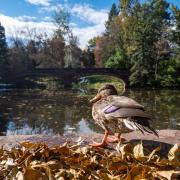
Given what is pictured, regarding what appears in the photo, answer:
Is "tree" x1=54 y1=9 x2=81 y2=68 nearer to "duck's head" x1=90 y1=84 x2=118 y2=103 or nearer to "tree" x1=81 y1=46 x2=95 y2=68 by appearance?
"tree" x1=81 y1=46 x2=95 y2=68

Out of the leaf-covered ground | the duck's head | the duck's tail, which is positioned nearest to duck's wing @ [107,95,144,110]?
the duck's tail

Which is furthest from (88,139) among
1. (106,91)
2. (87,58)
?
(87,58)

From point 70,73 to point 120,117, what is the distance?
50.8m

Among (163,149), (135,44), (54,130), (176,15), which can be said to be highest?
(176,15)

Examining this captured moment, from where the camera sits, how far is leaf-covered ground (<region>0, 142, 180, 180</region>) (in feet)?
5.30

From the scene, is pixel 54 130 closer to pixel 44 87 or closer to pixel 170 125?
pixel 170 125

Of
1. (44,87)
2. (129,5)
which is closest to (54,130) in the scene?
(44,87)

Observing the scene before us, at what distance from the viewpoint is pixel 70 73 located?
53.2 metres

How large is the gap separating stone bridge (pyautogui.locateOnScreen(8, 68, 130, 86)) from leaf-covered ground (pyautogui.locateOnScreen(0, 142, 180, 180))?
5043cm

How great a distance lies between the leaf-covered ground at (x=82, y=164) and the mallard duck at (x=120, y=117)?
39 cm

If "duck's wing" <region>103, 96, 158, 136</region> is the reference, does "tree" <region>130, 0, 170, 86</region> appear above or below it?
above

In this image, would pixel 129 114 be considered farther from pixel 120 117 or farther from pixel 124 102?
pixel 124 102

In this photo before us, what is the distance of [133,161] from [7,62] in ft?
171

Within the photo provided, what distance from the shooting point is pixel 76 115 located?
21703 millimetres
